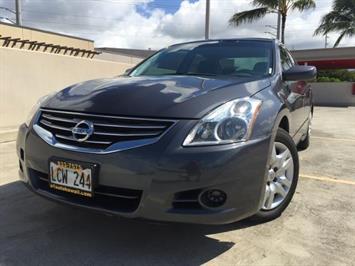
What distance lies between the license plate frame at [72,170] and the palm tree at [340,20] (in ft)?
92.6

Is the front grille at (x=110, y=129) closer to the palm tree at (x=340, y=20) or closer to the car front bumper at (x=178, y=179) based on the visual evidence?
the car front bumper at (x=178, y=179)

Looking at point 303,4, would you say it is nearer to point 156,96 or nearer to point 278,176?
point 278,176

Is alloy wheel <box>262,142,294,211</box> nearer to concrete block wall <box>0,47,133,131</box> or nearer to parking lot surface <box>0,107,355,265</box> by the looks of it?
parking lot surface <box>0,107,355,265</box>

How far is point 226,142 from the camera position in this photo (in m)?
2.66

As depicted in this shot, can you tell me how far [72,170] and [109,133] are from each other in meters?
0.35

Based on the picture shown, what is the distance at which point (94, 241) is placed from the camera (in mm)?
3123

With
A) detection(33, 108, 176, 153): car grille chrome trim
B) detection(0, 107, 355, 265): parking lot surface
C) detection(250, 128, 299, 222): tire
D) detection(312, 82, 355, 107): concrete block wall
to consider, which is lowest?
detection(312, 82, 355, 107): concrete block wall

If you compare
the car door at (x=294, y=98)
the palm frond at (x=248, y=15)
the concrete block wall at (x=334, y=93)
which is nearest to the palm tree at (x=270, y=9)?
the palm frond at (x=248, y=15)

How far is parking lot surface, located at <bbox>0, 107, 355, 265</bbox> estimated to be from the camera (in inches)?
113

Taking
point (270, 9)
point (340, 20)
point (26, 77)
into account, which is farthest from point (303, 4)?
point (26, 77)

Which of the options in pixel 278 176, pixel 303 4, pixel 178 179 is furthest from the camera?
pixel 303 4

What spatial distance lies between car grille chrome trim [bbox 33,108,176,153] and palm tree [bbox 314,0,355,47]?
28046 mm

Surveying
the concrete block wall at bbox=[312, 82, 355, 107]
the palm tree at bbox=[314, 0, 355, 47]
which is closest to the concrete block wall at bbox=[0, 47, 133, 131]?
the concrete block wall at bbox=[312, 82, 355, 107]

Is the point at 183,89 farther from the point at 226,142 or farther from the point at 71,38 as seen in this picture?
the point at 71,38
